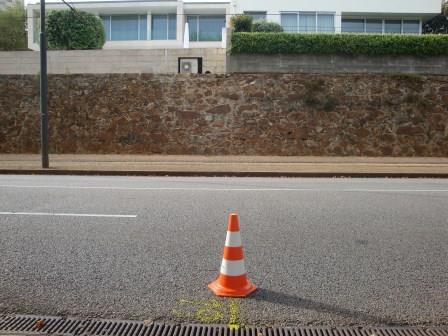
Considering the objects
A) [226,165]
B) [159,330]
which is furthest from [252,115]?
[159,330]

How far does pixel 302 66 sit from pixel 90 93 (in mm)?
8912

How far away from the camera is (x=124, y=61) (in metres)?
21.9

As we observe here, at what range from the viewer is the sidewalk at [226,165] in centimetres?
1471

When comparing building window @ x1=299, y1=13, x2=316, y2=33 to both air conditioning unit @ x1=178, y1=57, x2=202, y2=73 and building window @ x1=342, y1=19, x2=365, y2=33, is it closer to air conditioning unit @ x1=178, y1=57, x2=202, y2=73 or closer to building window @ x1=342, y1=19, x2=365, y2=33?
building window @ x1=342, y1=19, x2=365, y2=33

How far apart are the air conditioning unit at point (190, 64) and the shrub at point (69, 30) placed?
17.4 ft

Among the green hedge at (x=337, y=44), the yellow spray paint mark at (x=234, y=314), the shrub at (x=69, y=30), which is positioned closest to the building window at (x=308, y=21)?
the green hedge at (x=337, y=44)

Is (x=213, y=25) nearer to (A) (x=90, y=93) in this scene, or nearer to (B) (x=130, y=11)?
(B) (x=130, y=11)

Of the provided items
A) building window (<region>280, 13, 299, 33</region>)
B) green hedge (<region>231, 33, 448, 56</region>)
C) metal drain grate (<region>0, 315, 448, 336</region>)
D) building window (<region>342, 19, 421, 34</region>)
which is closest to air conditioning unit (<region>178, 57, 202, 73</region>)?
green hedge (<region>231, 33, 448, 56</region>)

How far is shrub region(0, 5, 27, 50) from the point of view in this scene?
3167 centimetres

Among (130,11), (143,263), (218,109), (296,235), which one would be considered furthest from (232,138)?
(130,11)

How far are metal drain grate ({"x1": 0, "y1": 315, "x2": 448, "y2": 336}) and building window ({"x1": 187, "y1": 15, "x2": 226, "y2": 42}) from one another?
105 feet

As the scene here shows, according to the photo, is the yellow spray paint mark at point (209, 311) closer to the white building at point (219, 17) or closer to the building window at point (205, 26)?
the white building at point (219, 17)

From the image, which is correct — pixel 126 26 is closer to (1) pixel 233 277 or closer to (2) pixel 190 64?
(2) pixel 190 64

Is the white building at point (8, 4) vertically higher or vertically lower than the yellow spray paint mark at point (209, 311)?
higher
